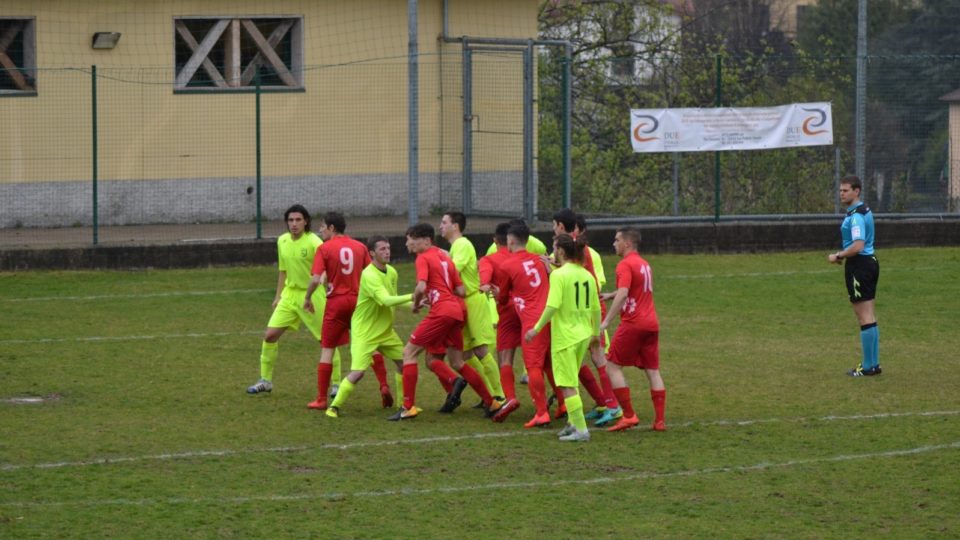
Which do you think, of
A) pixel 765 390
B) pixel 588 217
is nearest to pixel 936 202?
pixel 588 217

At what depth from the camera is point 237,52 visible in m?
26.0

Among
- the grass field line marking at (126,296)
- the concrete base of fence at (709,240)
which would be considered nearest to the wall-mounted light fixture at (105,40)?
the concrete base of fence at (709,240)

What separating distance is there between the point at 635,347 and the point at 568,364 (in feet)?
2.11

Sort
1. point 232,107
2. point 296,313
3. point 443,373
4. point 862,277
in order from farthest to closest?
point 232,107
point 862,277
point 296,313
point 443,373

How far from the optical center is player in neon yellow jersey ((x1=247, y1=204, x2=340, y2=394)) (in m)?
14.0

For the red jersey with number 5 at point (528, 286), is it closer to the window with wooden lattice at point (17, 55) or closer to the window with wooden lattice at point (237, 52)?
the window with wooden lattice at point (237, 52)

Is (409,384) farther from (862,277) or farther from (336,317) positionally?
(862,277)

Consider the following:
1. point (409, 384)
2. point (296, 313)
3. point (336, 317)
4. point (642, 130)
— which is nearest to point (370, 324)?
point (336, 317)

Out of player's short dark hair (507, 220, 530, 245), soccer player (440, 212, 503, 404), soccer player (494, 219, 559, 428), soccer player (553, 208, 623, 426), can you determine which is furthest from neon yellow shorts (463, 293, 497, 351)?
soccer player (553, 208, 623, 426)

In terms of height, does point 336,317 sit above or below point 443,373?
above

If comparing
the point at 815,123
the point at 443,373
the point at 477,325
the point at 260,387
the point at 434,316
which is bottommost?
the point at 260,387

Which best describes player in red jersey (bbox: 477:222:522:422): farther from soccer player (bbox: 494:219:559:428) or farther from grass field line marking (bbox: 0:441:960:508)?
grass field line marking (bbox: 0:441:960:508)

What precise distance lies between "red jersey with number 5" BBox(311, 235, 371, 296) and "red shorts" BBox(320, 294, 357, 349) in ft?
0.20

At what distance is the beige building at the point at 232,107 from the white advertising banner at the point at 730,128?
255 cm
